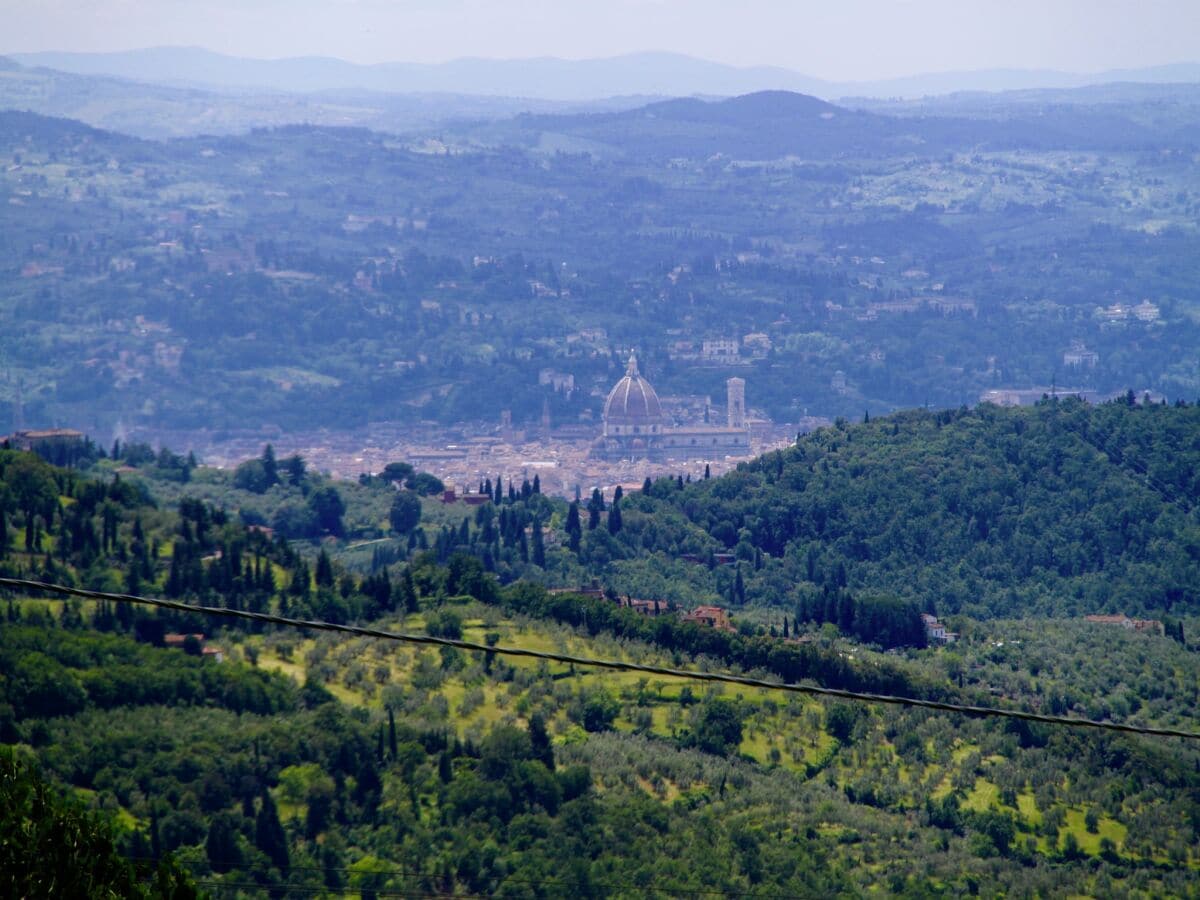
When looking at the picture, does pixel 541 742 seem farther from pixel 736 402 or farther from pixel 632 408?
pixel 736 402

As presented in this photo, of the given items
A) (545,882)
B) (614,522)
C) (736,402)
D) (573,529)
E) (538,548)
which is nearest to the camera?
(545,882)

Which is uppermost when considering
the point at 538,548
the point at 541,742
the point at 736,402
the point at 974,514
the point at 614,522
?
the point at 541,742

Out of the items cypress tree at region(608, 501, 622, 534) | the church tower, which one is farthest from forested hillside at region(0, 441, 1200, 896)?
the church tower

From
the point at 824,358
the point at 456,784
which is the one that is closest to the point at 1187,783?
the point at 456,784

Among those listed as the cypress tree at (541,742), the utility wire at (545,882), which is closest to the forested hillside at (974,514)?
the cypress tree at (541,742)

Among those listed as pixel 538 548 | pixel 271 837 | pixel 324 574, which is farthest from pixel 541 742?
pixel 538 548

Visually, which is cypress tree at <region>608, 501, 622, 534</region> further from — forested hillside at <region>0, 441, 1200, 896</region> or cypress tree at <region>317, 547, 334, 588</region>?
cypress tree at <region>317, 547, 334, 588</region>
